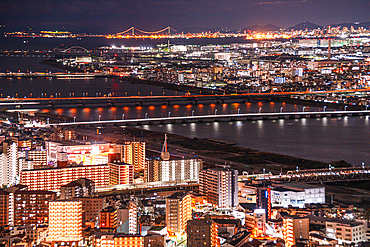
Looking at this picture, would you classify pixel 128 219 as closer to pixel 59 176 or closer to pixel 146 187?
pixel 146 187

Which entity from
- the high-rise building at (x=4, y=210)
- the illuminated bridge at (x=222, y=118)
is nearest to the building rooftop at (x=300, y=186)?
the high-rise building at (x=4, y=210)

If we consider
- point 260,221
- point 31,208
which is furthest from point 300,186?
point 31,208

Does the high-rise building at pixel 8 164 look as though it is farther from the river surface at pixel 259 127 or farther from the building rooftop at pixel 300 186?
the river surface at pixel 259 127

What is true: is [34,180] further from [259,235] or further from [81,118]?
[81,118]

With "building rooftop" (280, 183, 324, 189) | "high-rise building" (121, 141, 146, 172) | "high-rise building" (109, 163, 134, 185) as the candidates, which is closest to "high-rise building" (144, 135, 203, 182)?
"high-rise building" (109, 163, 134, 185)

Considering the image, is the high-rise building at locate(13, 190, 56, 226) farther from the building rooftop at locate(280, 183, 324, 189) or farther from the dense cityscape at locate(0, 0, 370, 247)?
the building rooftop at locate(280, 183, 324, 189)

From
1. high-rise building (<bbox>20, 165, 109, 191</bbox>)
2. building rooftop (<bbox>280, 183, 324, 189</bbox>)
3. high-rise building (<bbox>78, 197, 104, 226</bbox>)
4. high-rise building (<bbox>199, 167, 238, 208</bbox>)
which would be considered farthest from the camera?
high-rise building (<bbox>20, 165, 109, 191</bbox>)
